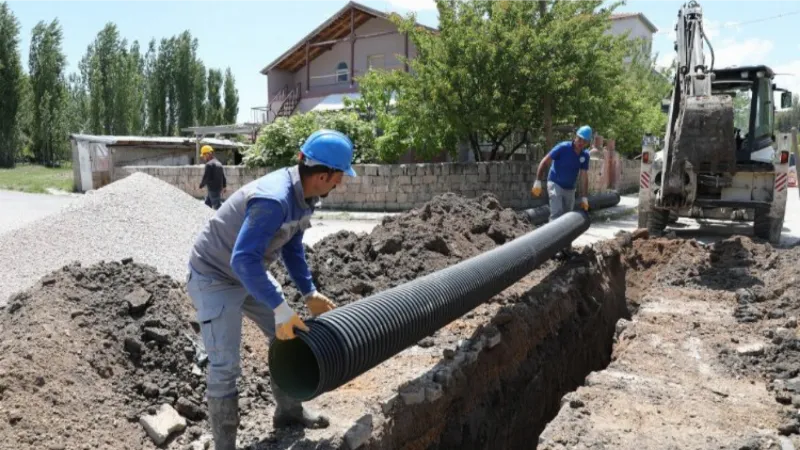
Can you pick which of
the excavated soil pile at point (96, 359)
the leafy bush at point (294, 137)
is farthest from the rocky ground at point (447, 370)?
the leafy bush at point (294, 137)

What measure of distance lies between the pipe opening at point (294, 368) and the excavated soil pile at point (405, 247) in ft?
8.38

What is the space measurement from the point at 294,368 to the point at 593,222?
12732 mm

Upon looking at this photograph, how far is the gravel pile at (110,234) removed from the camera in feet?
21.9

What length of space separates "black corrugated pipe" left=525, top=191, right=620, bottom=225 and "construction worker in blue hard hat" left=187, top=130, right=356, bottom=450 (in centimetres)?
792

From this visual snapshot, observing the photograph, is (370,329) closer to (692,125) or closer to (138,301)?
(138,301)

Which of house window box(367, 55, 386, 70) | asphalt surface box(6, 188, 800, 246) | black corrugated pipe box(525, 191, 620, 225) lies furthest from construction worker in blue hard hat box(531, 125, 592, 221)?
house window box(367, 55, 386, 70)

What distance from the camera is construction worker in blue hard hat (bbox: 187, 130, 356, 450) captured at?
9.81ft

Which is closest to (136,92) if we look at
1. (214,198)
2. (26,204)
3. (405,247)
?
(26,204)

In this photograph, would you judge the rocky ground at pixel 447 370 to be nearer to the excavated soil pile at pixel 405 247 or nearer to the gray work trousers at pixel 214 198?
the excavated soil pile at pixel 405 247

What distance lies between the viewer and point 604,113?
15031 millimetres

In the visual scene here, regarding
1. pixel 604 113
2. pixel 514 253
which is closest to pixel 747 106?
pixel 604 113

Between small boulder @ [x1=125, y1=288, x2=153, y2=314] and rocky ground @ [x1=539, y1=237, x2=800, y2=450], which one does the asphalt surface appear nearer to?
rocky ground @ [x1=539, y1=237, x2=800, y2=450]

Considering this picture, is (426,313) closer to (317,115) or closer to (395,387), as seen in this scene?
(395,387)

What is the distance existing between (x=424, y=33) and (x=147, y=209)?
9.79 meters
